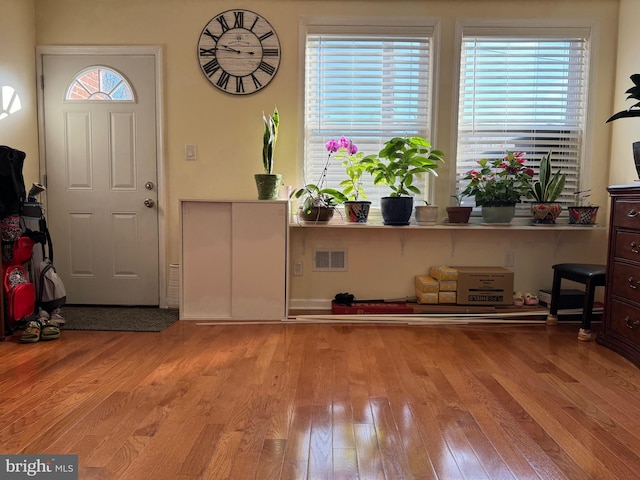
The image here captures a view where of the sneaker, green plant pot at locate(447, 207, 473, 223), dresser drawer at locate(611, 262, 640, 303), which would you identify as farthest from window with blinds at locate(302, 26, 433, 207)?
the sneaker

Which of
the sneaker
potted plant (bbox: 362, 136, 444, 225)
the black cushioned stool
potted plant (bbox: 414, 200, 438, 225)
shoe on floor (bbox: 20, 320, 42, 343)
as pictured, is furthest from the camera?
potted plant (bbox: 414, 200, 438, 225)

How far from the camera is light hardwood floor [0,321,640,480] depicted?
157 cm

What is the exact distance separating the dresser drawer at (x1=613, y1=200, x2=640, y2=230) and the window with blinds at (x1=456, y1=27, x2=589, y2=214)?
3.28 ft

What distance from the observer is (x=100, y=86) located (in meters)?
3.74

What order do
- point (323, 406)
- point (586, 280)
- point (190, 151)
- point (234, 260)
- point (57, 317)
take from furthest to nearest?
point (190, 151) → point (234, 260) → point (57, 317) → point (586, 280) → point (323, 406)

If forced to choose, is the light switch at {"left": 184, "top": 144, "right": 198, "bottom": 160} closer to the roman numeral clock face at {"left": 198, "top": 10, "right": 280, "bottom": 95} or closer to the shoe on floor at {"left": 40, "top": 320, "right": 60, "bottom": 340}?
the roman numeral clock face at {"left": 198, "top": 10, "right": 280, "bottom": 95}

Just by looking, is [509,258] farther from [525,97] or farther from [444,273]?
[525,97]

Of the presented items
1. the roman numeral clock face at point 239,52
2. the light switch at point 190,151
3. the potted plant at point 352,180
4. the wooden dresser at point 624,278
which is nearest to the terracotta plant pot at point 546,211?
the wooden dresser at point 624,278

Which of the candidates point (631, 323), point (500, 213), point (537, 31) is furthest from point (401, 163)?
point (631, 323)

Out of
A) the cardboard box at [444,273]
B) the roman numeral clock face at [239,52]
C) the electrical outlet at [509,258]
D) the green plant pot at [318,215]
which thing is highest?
the roman numeral clock face at [239,52]

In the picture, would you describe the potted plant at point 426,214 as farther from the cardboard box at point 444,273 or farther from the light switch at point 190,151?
the light switch at point 190,151

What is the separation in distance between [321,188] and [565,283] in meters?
2.08

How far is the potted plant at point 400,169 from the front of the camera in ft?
11.5

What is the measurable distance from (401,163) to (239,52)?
1491mm
